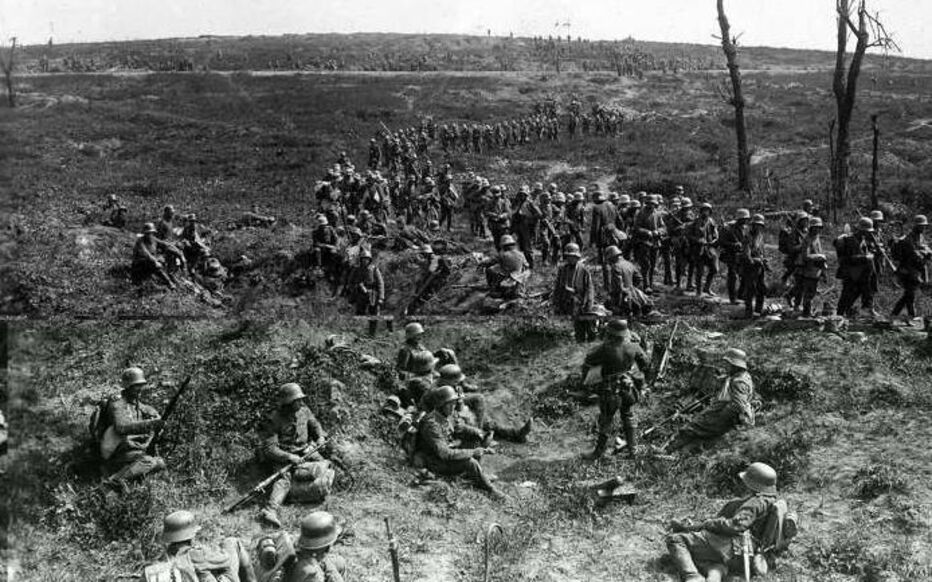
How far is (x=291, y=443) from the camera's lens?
27.6ft

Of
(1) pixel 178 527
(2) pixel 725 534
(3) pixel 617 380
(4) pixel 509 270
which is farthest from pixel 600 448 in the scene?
(1) pixel 178 527

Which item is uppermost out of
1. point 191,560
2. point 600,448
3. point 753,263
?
point 753,263

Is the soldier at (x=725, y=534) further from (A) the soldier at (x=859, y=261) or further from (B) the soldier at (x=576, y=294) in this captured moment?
(A) the soldier at (x=859, y=261)

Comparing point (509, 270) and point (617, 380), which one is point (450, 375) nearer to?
point (617, 380)

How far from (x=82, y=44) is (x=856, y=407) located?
99.4 meters

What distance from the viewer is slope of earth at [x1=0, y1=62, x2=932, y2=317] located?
17109 millimetres

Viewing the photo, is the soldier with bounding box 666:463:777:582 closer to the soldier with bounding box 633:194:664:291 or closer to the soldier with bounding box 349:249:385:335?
the soldier with bounding box 349:249:385:335

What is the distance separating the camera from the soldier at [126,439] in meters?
7.89

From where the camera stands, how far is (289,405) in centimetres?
841

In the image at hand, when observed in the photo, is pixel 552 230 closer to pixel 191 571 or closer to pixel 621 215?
pixel 621 215

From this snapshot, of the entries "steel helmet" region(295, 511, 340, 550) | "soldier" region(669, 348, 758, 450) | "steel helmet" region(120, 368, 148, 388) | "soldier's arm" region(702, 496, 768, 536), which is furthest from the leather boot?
"steel helmet" region(120, 368, 148, 388)

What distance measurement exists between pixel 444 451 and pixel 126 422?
3283 millimetres

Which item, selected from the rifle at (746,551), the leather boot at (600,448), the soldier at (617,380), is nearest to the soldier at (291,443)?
the leather boot at (600,448)

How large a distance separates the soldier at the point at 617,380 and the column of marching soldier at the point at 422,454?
1 cm
